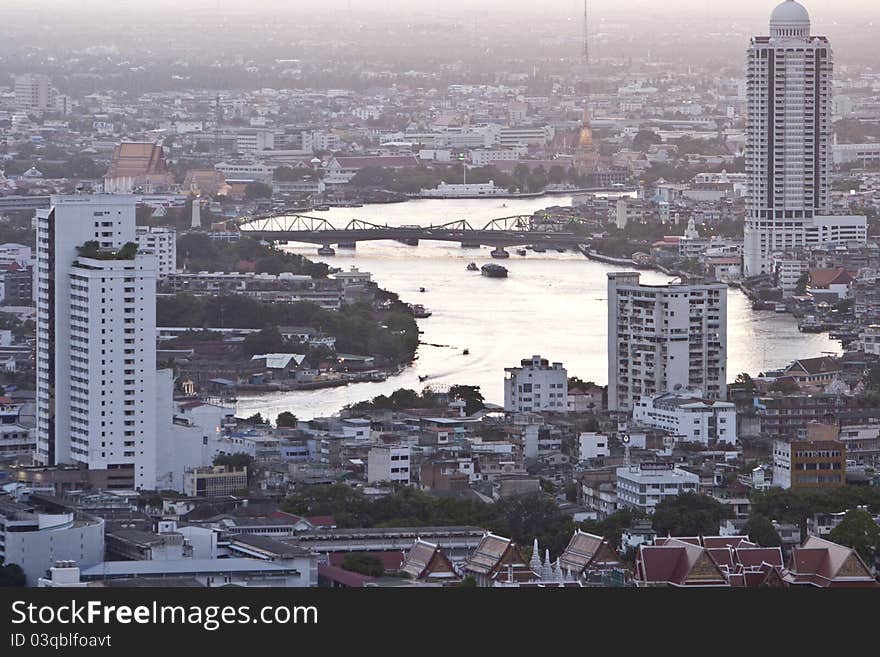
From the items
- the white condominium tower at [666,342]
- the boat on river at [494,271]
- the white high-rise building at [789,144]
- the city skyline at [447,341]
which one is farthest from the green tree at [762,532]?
the boat on river at [494,271]

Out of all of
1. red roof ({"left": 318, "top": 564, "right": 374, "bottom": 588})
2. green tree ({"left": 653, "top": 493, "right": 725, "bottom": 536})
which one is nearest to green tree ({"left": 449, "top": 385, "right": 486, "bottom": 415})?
green tree ({"left": 653, "top": 493, "right": 725, "bottom": 536})

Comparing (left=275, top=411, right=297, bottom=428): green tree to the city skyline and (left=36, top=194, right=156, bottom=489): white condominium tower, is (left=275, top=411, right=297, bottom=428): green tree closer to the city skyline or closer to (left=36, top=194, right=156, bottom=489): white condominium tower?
the city skyline

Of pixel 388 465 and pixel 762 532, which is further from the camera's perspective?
pixel 388 465

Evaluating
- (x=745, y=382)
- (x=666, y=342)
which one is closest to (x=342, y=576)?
(x=666, y=342)

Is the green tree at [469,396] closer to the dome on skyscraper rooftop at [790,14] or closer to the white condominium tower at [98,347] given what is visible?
the white condominium tower at [98,347]

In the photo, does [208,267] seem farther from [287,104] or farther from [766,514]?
[287,104]

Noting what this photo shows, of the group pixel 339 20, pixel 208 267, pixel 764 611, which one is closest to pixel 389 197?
pixel 339 20

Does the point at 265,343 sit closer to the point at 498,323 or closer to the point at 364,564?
the point at 498,323
